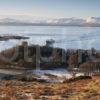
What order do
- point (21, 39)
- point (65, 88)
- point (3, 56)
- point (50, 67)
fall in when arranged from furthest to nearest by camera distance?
point (21, 39) → point (3, 56) → point (50, 67) → point (65, 88)

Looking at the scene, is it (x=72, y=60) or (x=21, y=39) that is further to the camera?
(x=21, y=39)

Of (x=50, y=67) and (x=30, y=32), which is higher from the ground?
(x=30, y=32)

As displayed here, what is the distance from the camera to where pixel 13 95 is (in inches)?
186

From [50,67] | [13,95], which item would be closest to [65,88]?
[13,95]

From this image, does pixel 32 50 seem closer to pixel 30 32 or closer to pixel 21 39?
pixel 21 39

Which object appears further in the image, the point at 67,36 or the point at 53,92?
the point at 67,36

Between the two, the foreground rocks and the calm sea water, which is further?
the calm sea water

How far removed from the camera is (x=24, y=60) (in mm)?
9609

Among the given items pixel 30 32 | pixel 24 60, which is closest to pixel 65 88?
pixel 24 60

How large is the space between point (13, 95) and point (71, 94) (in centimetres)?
93

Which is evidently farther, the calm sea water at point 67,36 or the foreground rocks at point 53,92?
the calm sea water at point 67,36

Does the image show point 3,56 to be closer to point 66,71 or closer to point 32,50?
point 32,50

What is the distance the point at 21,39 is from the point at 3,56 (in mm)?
1252

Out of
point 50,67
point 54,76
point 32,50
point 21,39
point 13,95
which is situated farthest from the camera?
point 21,39
